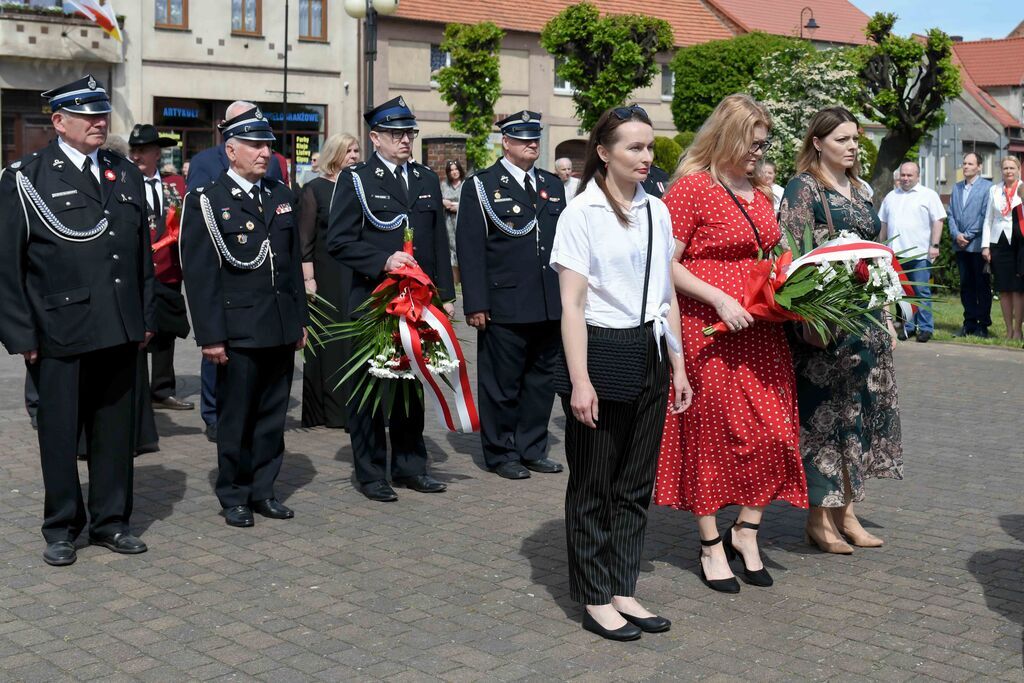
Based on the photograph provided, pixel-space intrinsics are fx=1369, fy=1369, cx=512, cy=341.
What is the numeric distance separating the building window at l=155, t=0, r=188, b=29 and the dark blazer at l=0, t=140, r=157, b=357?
109 ft

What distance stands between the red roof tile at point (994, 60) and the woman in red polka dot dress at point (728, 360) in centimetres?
7342

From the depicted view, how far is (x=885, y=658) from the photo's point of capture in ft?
16.5

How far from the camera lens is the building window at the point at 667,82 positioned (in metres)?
50.9

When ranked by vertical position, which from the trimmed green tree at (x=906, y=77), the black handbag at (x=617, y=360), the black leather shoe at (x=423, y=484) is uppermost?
the trimmed green tree at (x=906, y=77)

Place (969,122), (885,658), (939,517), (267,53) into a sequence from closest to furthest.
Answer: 1. (885,658)
2. (939,517)
3. (267,53)
4. (969,122)

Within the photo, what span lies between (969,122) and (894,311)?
66.6m

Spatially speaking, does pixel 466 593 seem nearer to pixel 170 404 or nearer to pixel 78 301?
pixel 78 301

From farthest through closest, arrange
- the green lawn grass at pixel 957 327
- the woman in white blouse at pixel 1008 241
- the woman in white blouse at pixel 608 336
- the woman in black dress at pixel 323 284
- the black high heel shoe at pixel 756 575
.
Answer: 1. the green lawn grass at pixel 957 327
2. the woman in white blouse at pixel 1008 241
3. the woman in black dress at pixel 323 284
4. the black high heel shoe at pixel 756 575
5. the woman in white blouse at pixel 608 336

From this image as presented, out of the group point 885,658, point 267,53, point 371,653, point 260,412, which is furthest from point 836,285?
point 267,53

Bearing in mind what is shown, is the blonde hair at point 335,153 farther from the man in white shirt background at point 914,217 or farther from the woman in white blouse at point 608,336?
the man in white shirt background at point 914,217

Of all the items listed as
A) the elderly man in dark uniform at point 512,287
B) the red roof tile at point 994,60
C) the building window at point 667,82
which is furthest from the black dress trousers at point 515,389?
the red roof tile at point 994,60

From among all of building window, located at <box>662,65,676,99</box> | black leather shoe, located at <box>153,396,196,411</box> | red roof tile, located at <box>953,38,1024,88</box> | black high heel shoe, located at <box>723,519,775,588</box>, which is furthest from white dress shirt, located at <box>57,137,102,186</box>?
red roof tile, located at <box>953,38,1024,88</box>

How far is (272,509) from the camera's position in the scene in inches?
281

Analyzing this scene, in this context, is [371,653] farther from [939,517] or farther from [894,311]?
[939,517]
